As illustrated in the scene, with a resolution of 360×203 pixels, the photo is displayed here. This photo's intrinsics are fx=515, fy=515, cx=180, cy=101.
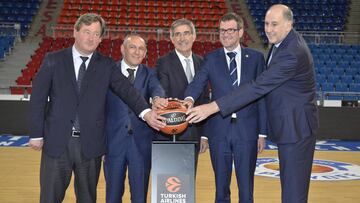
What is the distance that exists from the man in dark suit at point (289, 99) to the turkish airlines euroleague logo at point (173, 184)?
1.16ft

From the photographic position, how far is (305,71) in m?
2.98

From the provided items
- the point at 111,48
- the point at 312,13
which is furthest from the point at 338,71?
the point at 111,48

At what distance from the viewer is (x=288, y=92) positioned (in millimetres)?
3004

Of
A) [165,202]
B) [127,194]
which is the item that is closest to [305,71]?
[165,202]

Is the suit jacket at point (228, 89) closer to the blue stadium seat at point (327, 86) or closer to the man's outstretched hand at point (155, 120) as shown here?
the man's outstretched hand at point (155, 120)

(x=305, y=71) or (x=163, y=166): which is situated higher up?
(x=305, y=71)

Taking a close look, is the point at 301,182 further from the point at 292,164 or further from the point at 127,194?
the point at 127,194

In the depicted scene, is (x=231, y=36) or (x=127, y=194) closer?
(x=231, y=36)

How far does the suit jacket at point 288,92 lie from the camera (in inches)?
116

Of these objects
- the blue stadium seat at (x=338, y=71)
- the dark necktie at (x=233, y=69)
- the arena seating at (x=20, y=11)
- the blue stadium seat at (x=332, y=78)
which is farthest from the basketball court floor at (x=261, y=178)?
the arena seating at (x=20, y=11)

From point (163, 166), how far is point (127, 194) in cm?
190

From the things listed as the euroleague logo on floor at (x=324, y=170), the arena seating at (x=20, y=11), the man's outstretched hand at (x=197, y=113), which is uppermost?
the arena seating at (x=20, y=11)

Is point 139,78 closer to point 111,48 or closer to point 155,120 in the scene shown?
point 155,120

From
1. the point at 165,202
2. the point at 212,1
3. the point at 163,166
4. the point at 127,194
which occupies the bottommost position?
the point at 127,194
